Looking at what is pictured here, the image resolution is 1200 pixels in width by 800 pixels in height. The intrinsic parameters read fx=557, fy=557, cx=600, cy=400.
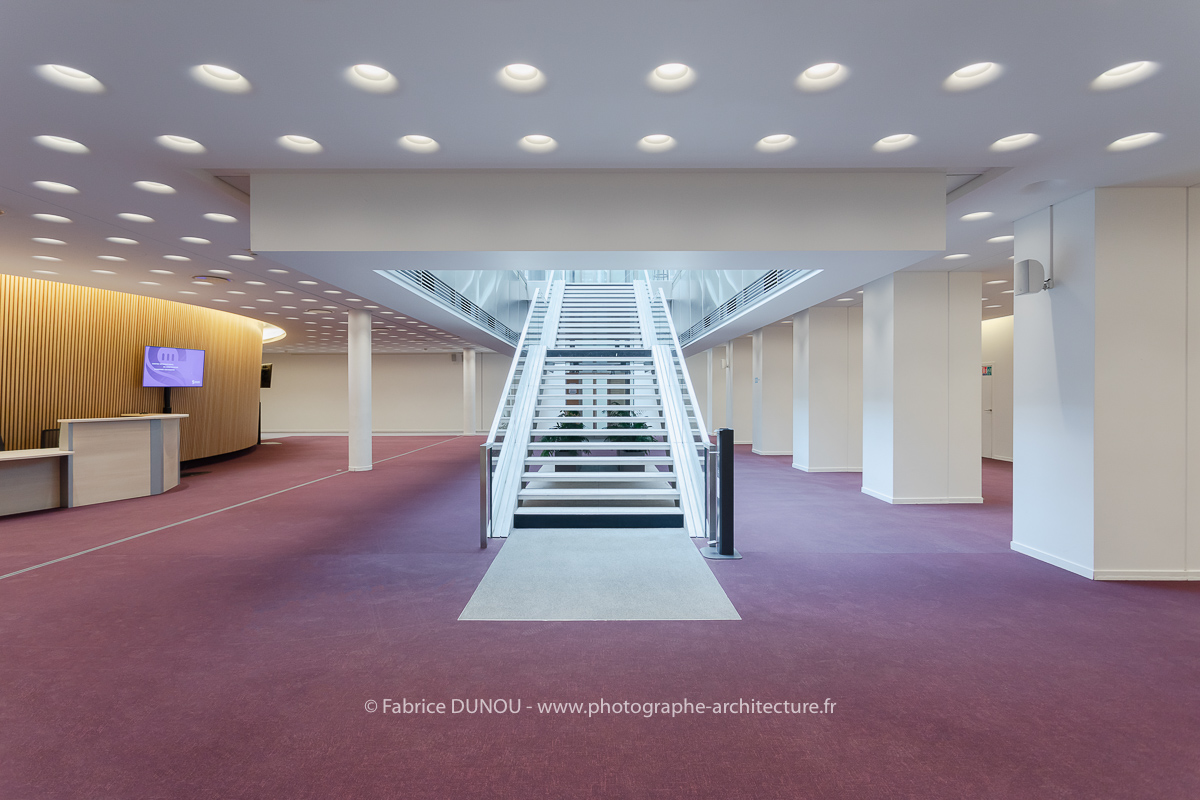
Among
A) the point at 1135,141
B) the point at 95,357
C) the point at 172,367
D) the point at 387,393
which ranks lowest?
the point at 387,393

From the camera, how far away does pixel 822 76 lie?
325 cm

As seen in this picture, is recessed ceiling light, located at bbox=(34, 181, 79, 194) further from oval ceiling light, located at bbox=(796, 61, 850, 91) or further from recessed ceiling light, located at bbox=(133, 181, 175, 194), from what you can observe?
oval ceiling light, located at bbox=(796, 61, 850, 91)

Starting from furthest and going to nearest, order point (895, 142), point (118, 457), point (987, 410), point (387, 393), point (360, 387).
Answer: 1. point (387, 393)
2. point (987, 410)
3. point (360, 387)
4. point (118, 457)
5. point (895, 142)

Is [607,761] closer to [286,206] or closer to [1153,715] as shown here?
[1153,715]

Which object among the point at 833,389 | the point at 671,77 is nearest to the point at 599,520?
the point at 671,77

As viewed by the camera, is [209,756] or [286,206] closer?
[209,756]

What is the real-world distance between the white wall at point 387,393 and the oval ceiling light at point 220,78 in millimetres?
19399

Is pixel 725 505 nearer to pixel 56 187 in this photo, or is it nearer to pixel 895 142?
pixel 895 142

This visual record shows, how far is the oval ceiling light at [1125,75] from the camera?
9.98ft

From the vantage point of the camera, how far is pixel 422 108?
3.60m

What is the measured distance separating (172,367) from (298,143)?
10.6 meters

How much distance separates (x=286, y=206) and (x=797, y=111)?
4.15 metres

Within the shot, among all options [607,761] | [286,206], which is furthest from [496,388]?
[607,761]

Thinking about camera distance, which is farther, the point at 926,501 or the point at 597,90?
the point at 926,501
